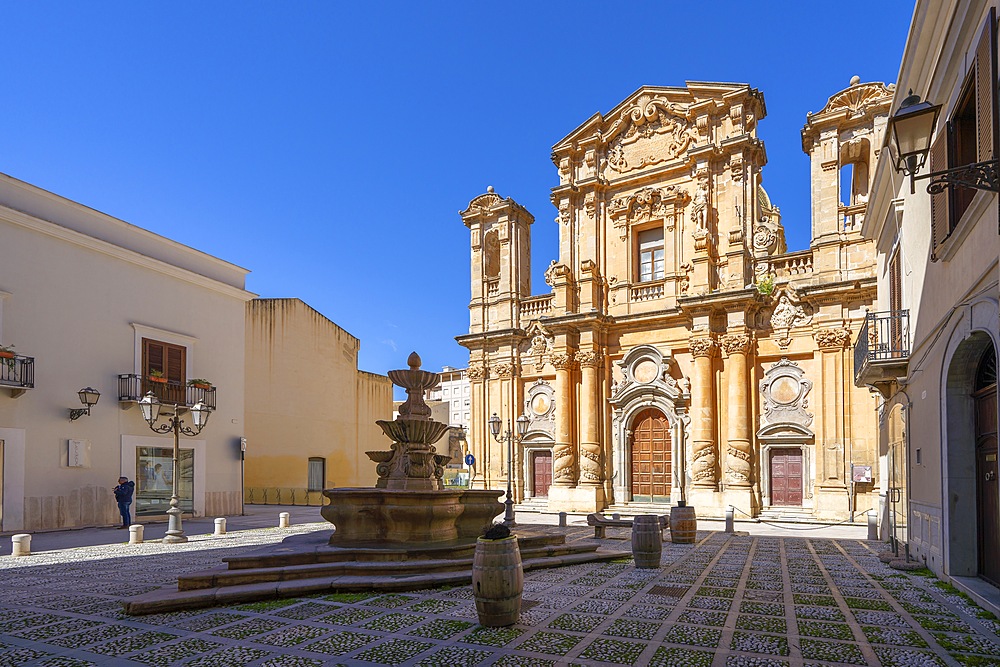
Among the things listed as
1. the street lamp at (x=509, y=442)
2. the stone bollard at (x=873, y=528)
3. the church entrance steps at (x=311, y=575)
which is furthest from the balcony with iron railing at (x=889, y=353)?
the street lamp at (x=509, y=442)

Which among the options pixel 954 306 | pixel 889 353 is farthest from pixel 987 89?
pixel 889 353

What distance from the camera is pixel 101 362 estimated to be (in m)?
18.5

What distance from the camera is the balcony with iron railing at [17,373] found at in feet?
52.0

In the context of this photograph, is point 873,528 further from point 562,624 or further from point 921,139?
point 921,139

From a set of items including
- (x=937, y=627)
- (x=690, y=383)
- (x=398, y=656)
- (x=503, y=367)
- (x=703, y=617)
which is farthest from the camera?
(x=503, y=367)

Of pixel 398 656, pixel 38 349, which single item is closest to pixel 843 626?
pixel 398 656

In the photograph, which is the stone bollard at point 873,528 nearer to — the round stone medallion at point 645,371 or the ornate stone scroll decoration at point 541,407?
the round stone medallion at point 645,371

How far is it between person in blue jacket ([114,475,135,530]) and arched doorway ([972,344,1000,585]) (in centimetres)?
1810

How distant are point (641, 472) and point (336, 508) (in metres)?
14.9

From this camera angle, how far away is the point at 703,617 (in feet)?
23.5

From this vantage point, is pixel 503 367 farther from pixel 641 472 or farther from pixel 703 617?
pixel 703 617

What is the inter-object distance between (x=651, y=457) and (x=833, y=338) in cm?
680

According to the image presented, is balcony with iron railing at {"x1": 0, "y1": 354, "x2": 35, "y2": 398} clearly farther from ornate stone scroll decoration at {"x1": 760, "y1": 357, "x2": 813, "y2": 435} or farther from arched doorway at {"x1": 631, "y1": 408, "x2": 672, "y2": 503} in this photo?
ornate stone scroll decoration at {"x1": 760, "y1": 357, "x2": 813, "y2": 435}

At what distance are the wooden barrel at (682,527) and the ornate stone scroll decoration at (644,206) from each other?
1253cm
